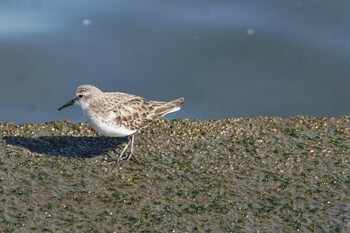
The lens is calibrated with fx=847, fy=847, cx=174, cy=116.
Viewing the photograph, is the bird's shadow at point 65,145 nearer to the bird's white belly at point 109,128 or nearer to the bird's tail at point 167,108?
the bird's white belly at point 109,128

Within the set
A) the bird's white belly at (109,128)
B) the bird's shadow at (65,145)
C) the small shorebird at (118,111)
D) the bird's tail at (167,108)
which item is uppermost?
the bird's tail at (167,108)

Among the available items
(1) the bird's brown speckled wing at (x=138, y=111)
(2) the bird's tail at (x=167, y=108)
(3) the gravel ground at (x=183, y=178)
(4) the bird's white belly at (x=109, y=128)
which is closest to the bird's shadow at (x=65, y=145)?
A: (3) the gravel ground at (x=183, y=178)

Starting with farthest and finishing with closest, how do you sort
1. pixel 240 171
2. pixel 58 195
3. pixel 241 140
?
1. pixel 241 140
2. pixel 240 171
3. pixel 58 195

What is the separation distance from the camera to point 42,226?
6766mm

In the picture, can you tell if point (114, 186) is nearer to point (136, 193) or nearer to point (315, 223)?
point (136, 193)

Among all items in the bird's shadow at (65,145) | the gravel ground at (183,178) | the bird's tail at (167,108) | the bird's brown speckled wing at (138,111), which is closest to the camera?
the gravel ground at (183,178)

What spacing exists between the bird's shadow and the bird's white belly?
0.70 feet

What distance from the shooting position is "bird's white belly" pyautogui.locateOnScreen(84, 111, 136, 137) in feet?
27.1

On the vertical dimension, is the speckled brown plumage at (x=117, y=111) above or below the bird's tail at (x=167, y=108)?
below

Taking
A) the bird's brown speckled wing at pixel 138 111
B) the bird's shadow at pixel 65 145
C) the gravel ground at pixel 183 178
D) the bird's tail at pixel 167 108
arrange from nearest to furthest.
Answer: the gravel ground at pixel 183 178, the bird's shadow at pixel 65 145, the bird's brown speckled wing at pixel 138 111, the bird's tail at pixel 167 108

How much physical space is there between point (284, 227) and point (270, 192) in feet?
2.02

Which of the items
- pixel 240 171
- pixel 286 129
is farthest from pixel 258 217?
pixel 286 129

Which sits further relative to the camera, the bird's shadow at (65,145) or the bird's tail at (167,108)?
the bird's tail at (167,108)

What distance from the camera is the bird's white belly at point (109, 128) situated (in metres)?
8.25
